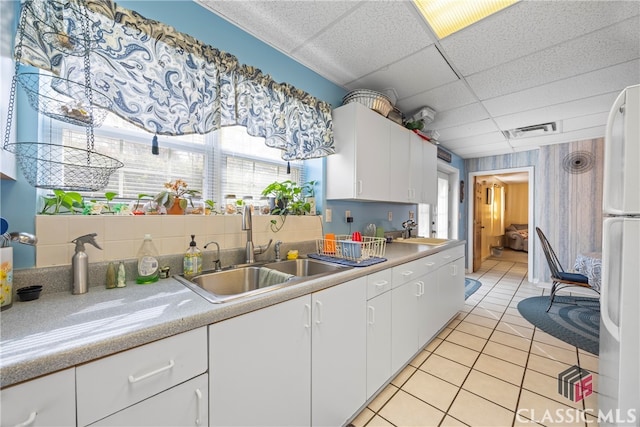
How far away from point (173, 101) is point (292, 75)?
1007 millimetres

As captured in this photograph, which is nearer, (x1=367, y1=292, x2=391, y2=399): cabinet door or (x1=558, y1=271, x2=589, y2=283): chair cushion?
(x1=367, y1=292, x2=391, y2=399): cabinet door

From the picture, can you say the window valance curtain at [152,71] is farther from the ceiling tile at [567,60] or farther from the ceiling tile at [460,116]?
the ceiling tile at [460,116]

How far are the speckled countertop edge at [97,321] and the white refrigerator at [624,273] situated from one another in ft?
4.52

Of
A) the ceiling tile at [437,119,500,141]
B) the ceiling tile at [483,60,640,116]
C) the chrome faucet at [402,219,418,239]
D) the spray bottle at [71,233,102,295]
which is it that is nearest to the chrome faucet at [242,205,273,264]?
the spray bottle at [71,233,102,295]

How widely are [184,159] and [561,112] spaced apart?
3.94m

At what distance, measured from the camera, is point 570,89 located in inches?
92.3

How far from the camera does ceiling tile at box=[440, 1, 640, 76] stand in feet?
4.75

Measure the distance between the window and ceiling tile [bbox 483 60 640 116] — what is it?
2.46 meters

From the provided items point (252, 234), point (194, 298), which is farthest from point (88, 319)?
point (252, 234)

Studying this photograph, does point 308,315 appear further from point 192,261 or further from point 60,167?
point 60,167

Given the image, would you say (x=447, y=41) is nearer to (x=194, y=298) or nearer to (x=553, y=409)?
(x=194, y=298)

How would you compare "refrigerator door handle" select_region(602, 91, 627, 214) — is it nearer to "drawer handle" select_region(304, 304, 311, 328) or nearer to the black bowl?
"drawer handle" select_region(304, 304, 311, 328)

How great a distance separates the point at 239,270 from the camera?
147 cm

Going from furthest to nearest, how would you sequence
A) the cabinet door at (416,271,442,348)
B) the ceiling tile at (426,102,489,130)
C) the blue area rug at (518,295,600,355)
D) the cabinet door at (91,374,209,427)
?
the ceiling tile at (426,102,489,130)
the blue area rug at (518,295,600,355)
the cabinet door at (416,271,442,348)
the cabinet door at (91,374,209,427)
